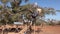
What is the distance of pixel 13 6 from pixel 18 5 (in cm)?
69

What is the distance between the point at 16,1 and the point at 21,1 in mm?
547

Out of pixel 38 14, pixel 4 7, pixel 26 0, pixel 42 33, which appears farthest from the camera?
pixel 42 33

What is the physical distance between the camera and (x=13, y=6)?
18.4m

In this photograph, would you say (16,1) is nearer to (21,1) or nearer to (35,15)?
(21,1)

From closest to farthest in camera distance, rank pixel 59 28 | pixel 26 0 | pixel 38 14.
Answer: pixel 38 14, pixel 26 0, pixel 59 28

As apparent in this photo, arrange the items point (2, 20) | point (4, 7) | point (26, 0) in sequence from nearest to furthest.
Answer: point (4, 7), point (2, 20), point (26, 0)

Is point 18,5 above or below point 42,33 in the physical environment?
above

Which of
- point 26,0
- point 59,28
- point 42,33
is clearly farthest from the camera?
point 59,28

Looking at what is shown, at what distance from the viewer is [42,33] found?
18.0 meters

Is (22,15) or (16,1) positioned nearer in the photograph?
(22,15)

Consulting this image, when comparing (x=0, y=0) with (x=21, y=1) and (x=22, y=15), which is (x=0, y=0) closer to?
(x=22, y=15)

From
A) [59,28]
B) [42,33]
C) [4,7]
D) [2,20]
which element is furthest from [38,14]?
[59,28]

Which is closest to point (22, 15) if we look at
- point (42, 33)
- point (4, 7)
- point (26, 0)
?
point (4, 7)

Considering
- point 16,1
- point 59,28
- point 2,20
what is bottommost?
point 59,28
